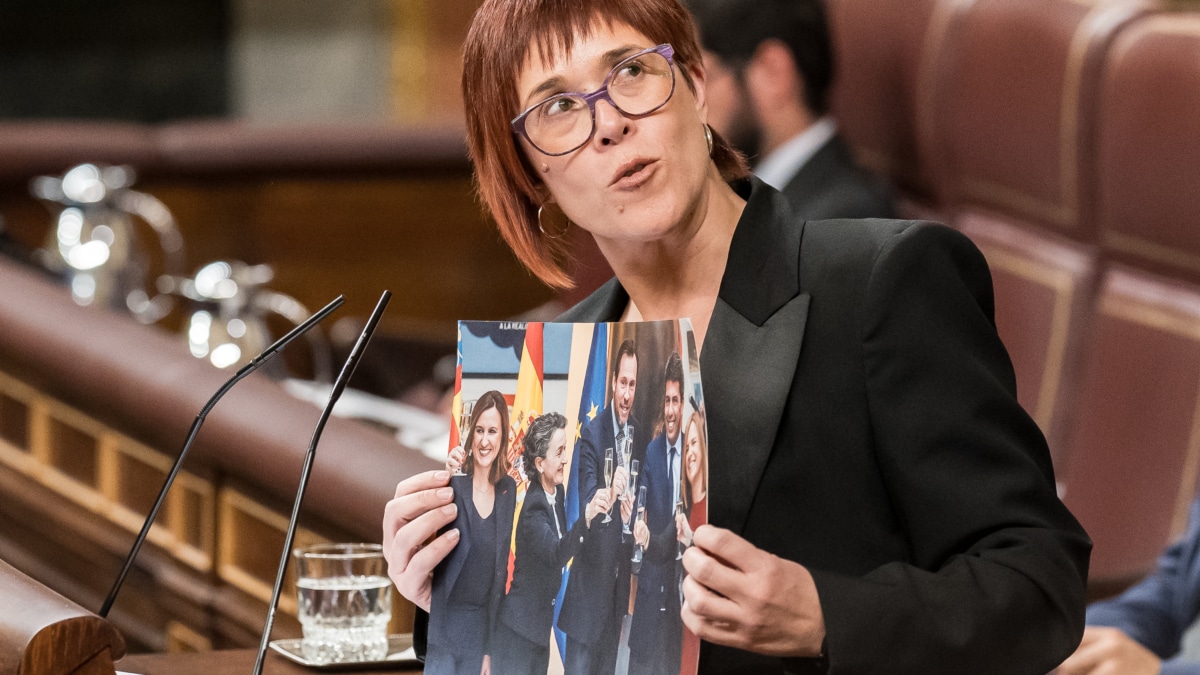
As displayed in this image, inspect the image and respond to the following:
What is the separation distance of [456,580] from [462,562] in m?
0.01

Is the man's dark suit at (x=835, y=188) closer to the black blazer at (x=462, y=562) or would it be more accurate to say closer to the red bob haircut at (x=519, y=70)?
the red bob haircut at (x=519, y=70)

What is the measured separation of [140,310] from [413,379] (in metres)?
0.82

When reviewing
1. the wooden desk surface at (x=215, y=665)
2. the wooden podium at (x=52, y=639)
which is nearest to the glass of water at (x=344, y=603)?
the wooden desk surface at (x=215, y=665)

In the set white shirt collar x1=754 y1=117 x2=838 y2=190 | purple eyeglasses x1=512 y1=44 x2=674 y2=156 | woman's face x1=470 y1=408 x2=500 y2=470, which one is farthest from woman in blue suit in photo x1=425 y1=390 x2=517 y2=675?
white shirt collar x1=754 y1=117 x2=838 y2=190

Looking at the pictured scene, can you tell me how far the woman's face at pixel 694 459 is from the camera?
99 centimetres

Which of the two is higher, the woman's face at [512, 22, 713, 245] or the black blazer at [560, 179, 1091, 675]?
the woman's face at [512, 22, 713, 245]

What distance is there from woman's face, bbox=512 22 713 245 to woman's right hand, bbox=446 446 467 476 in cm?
23

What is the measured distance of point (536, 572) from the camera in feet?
3.51

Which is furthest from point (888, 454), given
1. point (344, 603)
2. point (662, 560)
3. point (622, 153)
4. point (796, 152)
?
point (796, 152)

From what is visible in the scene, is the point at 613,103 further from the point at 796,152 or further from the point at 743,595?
the point at 796,152

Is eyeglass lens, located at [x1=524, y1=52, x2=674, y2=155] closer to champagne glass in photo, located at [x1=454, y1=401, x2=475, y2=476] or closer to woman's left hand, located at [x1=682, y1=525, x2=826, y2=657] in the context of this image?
champagne glass in photo, located at [x1=454, y1=401, x2=475, y2=476]

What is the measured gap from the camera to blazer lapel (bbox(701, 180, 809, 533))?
44.1 inches

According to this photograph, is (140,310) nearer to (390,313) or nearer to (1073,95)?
(390,313)

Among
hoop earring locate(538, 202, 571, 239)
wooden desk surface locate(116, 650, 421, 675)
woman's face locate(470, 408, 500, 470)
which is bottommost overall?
wooden desk surface locate(116, 650, 421, 675)
